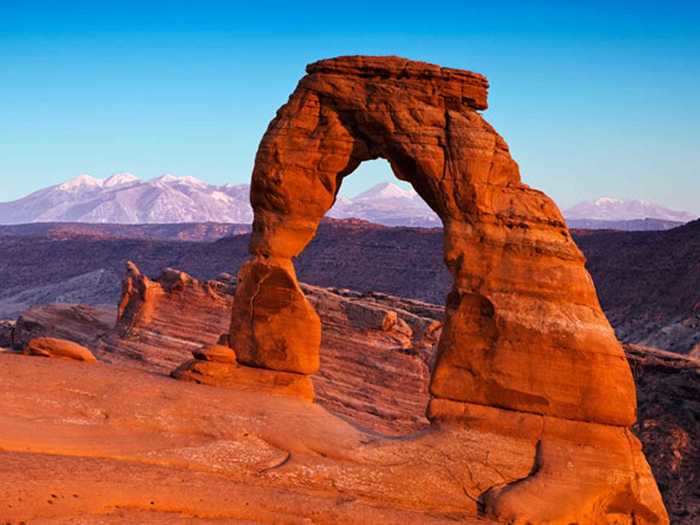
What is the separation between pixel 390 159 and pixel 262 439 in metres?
5.14

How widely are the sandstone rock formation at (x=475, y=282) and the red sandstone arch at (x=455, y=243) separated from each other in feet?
0.07

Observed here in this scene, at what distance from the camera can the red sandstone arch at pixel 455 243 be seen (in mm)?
13672

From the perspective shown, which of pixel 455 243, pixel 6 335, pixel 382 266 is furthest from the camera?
pixel 382 266

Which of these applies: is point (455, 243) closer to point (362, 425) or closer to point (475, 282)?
point (475, 282)

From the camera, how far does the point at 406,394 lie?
83.2ft

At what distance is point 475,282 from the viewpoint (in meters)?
14.2

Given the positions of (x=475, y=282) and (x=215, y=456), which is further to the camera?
(x=475, y=282)

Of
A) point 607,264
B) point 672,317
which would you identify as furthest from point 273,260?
point 607,264

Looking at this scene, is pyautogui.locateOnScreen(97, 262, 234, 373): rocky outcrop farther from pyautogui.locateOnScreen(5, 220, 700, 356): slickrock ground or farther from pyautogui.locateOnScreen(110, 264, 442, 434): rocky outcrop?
pyautogui.locateOnScreen(5, 220, 700, 356): slickrock ground

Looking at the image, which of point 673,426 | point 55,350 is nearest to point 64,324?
point 55,350

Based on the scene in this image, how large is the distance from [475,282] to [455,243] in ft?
2.19

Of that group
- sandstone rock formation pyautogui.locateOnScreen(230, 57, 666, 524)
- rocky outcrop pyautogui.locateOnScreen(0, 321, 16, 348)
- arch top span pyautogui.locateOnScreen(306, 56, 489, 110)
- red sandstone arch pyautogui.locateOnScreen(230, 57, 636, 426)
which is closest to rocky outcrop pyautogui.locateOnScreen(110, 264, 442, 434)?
rocky outcrop pyautogui.locateOnScreen(0, 321, 16, 348)

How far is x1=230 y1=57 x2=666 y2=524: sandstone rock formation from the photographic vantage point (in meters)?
13.3

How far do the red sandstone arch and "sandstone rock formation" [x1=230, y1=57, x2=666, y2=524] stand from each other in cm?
2
